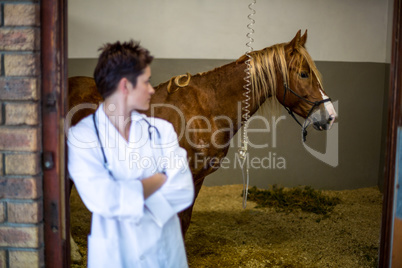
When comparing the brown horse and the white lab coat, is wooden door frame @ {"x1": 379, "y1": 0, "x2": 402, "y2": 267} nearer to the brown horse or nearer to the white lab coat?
the white lab coat

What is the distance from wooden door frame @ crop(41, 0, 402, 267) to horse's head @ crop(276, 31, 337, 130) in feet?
3.76

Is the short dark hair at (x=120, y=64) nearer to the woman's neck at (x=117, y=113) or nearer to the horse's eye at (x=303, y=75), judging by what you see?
the woman's neck at (x=117, y=113)

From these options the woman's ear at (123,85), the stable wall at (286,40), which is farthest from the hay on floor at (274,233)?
the woman's ear at (123,85)

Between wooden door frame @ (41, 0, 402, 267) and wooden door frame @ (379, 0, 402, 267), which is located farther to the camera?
wooden door frame @ (379, 0, 402, 267)

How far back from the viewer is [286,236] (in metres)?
3.40

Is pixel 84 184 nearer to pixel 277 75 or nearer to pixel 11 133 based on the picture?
pixel 11 133

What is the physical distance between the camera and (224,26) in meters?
4.46

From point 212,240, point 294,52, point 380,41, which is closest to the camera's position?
point 294,52

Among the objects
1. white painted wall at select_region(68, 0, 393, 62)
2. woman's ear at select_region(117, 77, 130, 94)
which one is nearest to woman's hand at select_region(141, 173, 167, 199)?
woman's ear at select_region(117, 77, 130, 94)

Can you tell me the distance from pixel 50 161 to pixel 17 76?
0.34m

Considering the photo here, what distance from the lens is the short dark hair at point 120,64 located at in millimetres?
1364

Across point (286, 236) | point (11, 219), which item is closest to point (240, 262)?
point (286, 236)

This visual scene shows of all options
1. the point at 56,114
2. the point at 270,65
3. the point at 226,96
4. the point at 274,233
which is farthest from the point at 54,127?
the point at 274,233

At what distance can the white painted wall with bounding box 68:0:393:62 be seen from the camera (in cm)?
426
